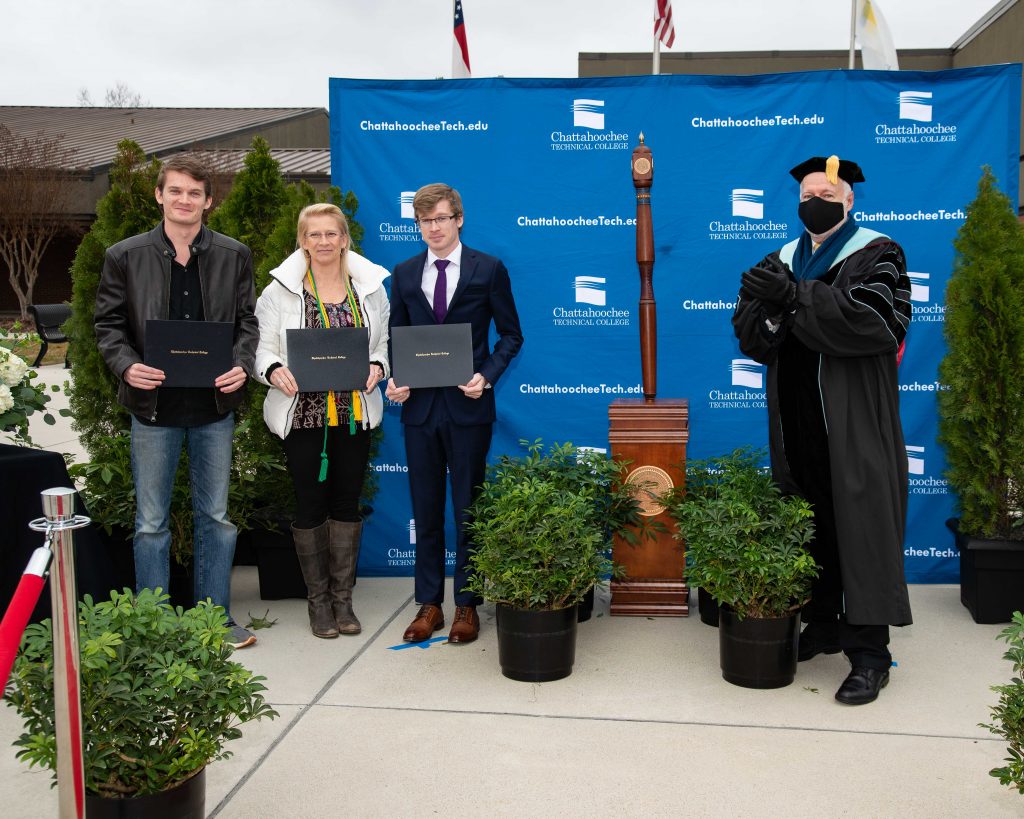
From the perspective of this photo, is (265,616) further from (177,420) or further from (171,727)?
(171,727)

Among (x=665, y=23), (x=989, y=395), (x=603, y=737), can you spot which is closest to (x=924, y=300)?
(x=989, y=395)

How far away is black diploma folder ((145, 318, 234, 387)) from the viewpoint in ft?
12.5

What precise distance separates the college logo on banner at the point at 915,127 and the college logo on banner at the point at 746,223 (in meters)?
0.71

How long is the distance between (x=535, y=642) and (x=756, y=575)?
3.02ft

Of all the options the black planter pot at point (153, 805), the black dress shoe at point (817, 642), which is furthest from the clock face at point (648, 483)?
the black planter pot at point (153, 805)

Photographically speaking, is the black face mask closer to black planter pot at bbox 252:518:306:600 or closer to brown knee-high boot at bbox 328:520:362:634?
brown knee-high boot at bbox 328:520:362:634

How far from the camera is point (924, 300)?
5094 millimetres

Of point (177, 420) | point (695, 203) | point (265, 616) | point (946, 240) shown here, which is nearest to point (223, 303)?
point (177, 420)

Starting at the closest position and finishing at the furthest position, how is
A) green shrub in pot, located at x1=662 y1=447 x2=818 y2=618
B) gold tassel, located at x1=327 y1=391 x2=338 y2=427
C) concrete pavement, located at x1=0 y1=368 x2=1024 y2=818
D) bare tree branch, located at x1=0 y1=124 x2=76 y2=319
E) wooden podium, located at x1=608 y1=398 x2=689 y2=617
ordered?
concrete pavement, located at x1=0 y1=368 x2=1024 y2=818, green shrub in pot, located at x1=662 y1=447 x2=818 y2=618, gold tassel, located at x1=327 y1=391 x2=338 y2=427, wooden podium, located at x1=608 y1=398 x2=689 y2=617, bare tree branch, located at x1=0 y1=124 x2=76 y2=319

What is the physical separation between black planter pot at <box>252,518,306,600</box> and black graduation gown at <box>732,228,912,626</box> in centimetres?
263

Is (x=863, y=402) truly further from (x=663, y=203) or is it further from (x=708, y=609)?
(x=663, y=203)

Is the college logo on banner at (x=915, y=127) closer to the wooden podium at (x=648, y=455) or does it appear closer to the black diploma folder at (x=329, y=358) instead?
the wooden podium at (x=648, y=455)

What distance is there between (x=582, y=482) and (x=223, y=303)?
177cm

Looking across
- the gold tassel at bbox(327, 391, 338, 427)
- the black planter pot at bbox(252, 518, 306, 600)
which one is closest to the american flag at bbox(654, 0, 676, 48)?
the gold tassel at bbox(327, 391, 338, 427)
